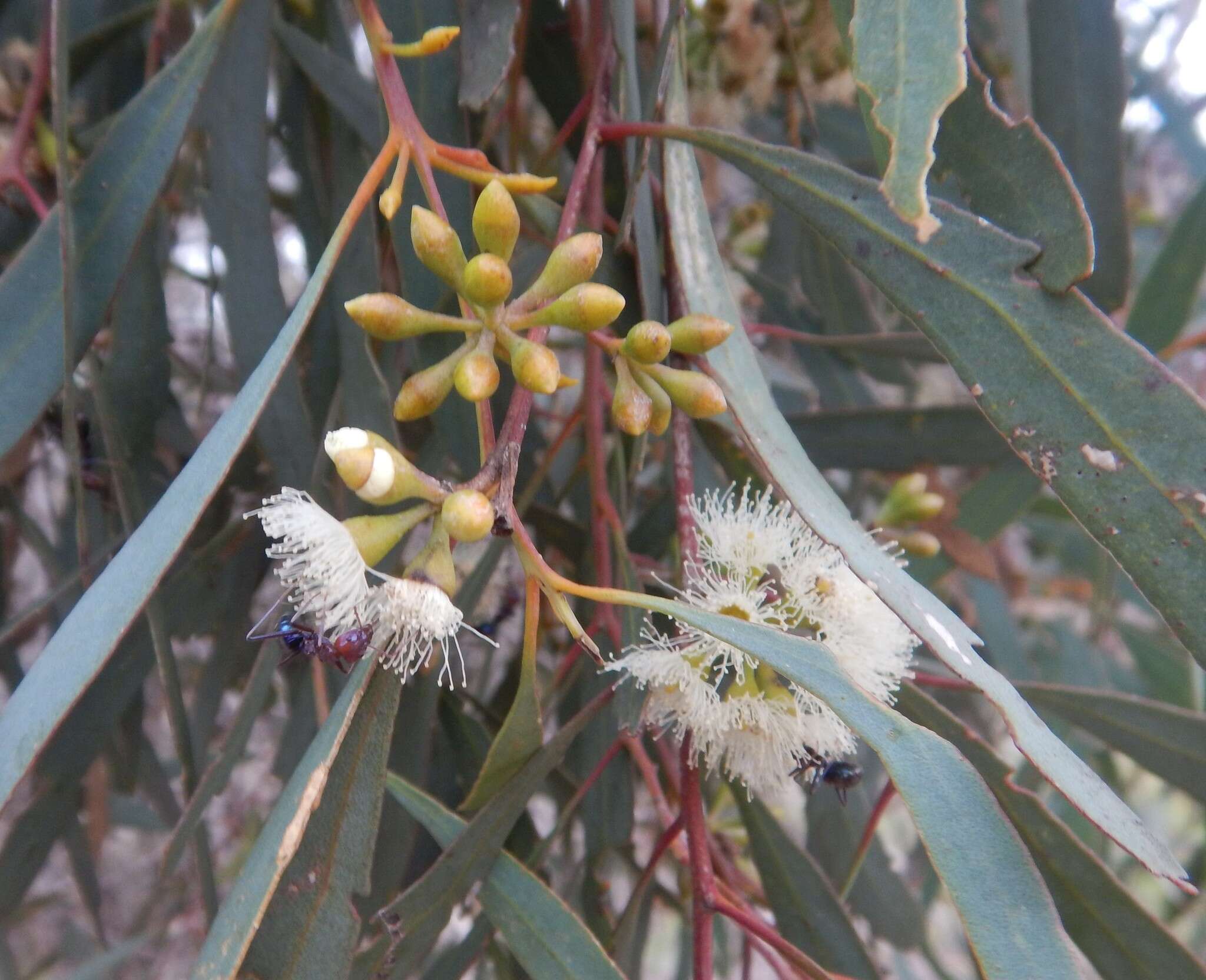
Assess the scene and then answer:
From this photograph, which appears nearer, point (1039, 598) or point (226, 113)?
point (226, 113)

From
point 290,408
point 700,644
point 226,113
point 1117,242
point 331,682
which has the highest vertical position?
point 226,113

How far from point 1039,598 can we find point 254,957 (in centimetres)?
274

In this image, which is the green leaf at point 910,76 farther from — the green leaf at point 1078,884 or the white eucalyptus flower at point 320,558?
the green leaf at point 1078,884

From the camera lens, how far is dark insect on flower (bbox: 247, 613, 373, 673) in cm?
70

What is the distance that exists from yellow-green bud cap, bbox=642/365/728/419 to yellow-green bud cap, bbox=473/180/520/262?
14 cm

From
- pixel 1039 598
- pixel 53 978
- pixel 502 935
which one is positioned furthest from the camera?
pixel 1039 598

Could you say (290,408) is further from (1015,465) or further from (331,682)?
(1015,465)

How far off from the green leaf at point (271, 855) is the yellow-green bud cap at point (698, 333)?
35cm

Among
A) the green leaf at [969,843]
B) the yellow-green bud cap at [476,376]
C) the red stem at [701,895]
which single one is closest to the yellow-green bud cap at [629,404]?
the yellow-green bud cap at [476,376]

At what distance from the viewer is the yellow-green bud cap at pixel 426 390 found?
696 millimetres

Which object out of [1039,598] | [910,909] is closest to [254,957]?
[910,909]

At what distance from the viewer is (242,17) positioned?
1125mm

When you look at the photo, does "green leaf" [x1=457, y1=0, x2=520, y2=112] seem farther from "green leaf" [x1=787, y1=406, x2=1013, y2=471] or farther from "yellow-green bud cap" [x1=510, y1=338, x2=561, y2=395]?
"green leaf" [x1=787, y1=406, x2=1013, y2=471]

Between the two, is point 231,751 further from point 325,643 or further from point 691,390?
point 691,390
